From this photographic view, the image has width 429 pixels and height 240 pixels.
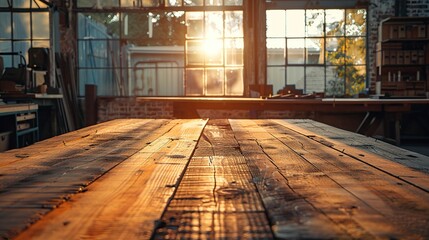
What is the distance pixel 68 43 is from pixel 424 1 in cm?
694

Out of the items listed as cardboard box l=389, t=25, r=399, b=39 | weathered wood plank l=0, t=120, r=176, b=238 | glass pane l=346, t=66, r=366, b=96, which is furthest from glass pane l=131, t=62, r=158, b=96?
weathered wood plank l=0, t=120, r=176, b=238

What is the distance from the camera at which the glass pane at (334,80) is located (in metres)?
10.1

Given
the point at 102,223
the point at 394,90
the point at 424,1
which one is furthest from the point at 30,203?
the point at 424,1

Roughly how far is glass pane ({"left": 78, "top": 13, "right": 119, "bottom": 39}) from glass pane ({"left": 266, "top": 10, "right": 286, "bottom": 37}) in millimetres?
3026

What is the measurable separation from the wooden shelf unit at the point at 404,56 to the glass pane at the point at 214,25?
3.07 meters

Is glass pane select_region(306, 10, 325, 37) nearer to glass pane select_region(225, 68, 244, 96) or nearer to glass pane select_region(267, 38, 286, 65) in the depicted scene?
glass pane select_region(267, 38, 286, 65)

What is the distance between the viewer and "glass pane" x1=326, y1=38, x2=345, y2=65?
1012cm

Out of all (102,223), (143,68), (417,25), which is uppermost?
(417,25)

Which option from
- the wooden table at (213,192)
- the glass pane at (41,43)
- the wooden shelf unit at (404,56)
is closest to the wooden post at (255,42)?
the wooden shelf unit at (404,56)

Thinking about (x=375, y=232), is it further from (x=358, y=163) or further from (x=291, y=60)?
(x=291, y=60)

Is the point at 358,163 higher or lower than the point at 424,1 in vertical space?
lower

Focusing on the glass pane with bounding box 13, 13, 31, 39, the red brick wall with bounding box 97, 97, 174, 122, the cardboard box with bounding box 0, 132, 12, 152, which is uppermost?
the glass pane with bounding box 13, 13, 31, 39

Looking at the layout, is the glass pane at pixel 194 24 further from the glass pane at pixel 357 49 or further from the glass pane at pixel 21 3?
the glass pane at pixel 21 3

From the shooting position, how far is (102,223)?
34.4 inches
